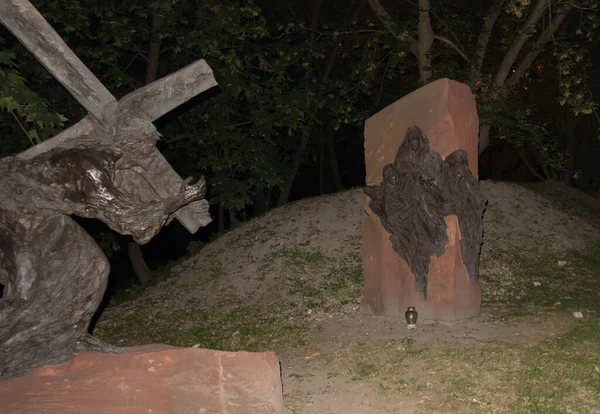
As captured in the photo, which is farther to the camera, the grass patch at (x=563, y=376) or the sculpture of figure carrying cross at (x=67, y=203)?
the grass patch at (x=563, y=376)

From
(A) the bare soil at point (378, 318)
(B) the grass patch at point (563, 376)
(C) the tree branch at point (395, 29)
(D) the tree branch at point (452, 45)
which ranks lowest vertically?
(A) the bare soil at point (378, 318)

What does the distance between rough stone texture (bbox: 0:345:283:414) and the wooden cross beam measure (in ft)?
4.36

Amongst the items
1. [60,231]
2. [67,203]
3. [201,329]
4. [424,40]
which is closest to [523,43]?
[424,40]

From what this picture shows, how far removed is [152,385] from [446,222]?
4.90 meters

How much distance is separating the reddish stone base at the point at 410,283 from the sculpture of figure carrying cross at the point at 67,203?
4.45 metres

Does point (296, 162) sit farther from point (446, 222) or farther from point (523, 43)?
point (446, 222)

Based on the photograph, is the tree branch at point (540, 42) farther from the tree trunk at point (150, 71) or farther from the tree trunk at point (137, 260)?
the tree trunk at point (137, 260)

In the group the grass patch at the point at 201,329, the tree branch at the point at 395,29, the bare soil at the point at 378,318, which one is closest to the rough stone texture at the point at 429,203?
the bare soil at the point at 378,318

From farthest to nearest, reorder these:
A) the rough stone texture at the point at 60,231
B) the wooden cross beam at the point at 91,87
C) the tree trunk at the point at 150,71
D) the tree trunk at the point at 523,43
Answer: the tree trunk at the point at 523,43, the tree trunk at the point at 150,71, the wooden cross beam at the point at 91,87, the rough stone texture at the point at 60,231

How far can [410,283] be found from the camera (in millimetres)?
8414

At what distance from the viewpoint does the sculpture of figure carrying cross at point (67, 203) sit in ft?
14.1

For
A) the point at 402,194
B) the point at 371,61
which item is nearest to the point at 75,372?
the point at 402,194

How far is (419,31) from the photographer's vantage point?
14.3 m

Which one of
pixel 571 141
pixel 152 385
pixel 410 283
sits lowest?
pixel 410 283
